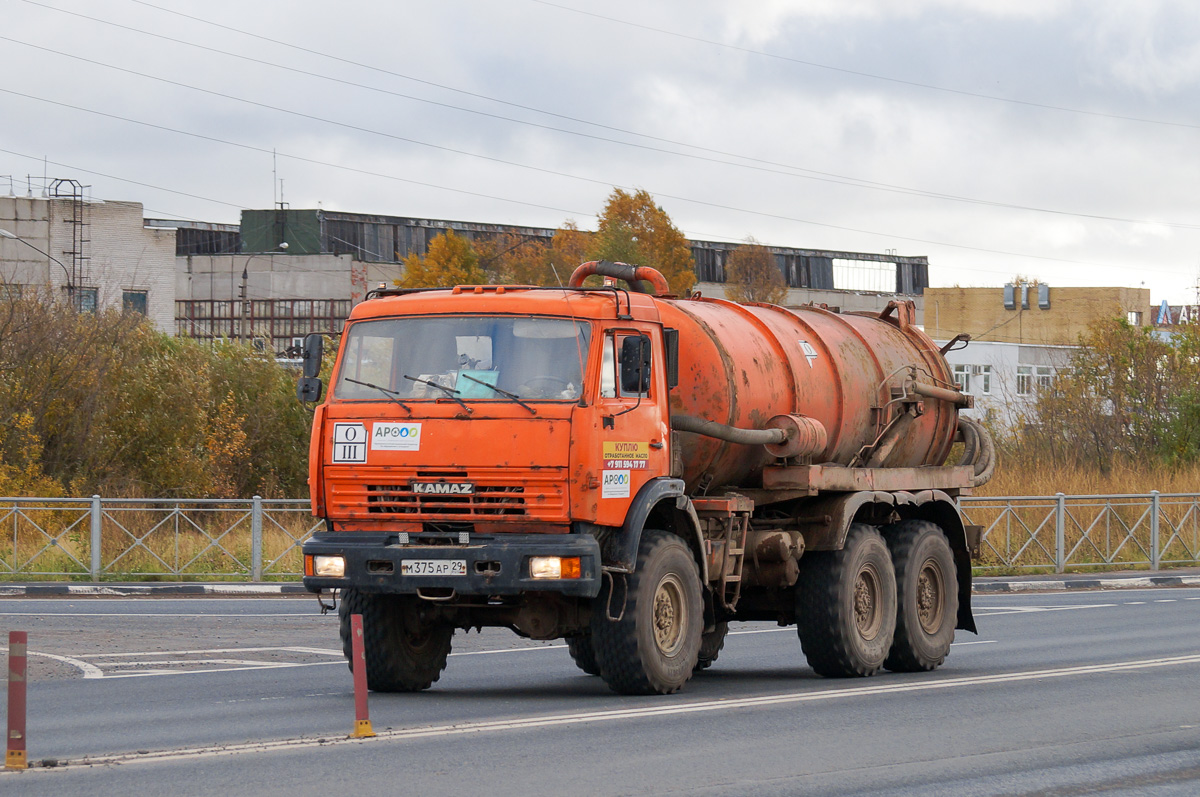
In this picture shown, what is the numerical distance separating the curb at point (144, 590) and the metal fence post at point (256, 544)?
53 centimetres

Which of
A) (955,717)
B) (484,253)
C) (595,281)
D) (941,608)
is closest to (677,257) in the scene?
(484,253)

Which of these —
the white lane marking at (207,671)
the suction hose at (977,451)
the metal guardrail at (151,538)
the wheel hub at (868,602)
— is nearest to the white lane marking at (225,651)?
the white lane marking at (207,671)

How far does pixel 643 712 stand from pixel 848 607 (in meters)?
3.59

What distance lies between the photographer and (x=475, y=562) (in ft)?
36.2

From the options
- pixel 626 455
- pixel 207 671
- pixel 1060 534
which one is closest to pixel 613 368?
pixel 626 455

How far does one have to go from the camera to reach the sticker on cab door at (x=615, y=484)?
11.3m

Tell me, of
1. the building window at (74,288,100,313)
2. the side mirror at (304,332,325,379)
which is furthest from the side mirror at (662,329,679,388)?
the building window at (74,288,100,313)

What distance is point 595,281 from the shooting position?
50656 mm

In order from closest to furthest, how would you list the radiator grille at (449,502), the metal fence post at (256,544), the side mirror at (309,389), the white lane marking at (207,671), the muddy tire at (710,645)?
the radiator grille at (449,502), the side mirror at (309,389), the white lane marking at (207,671), the muddy tire at (710,645), the metal fence post at (256,544)

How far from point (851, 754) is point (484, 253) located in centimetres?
6829

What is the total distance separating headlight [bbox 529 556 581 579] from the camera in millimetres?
10977

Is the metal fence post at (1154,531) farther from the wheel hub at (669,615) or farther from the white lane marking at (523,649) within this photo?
the wheel hub at (669,615)

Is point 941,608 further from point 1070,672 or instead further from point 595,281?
point 595,281

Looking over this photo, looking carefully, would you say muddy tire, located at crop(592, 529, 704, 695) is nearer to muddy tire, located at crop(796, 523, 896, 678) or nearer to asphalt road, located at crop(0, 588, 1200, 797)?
asphalt road, located at crop(0, 588, 1200, 797)
